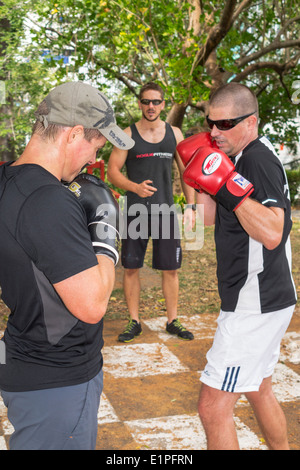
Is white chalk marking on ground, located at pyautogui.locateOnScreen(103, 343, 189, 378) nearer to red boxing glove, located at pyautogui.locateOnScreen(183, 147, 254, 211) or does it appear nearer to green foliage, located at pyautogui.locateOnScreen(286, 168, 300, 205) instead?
red boxing glove, located at pyautogui.locateOnScreen(183, 147, 254, 211)

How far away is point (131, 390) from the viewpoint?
3811 mm

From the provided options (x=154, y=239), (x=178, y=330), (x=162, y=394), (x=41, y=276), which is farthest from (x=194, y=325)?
(x=41, y=276)

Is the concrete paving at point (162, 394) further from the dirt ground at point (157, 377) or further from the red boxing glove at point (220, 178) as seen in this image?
the red boxing glove at point (220, 178)

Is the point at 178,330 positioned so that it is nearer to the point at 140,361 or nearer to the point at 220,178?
the point at 140,361

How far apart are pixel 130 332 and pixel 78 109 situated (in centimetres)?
341

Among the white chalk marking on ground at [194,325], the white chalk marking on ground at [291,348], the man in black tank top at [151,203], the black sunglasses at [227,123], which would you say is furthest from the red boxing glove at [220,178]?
the white chalk marking on ground at [194,325]

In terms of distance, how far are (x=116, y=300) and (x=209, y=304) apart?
3.52 ft

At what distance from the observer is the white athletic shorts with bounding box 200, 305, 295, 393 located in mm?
2533

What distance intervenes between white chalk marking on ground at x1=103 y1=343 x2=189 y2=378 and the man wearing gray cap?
234 centimetres

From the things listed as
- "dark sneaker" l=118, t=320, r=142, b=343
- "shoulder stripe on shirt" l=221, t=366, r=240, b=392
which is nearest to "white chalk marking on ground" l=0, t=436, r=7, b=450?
"shoulder stripe on shirt" l=221, t=366, r=240, b=392

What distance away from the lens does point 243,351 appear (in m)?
2.56
